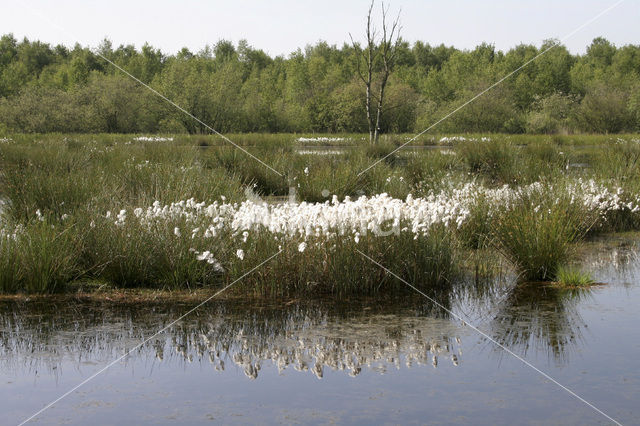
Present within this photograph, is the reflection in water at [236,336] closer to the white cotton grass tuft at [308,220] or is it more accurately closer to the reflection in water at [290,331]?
the reflection in water at [290,331]

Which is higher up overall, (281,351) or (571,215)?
(571,215)

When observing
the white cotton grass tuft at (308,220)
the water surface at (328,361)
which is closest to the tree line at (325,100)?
the white cotton grass tuft at (308,220)

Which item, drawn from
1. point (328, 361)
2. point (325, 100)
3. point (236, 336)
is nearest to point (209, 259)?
point (236, 336)

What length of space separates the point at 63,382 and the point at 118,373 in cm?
35

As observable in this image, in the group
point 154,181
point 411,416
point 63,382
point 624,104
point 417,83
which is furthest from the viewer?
point 417,83

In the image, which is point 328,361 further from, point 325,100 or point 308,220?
point 325,100

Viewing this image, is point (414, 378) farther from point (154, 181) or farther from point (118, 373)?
point (154, 181)

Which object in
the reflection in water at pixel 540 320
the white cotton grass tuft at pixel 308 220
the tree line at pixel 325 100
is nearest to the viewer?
the reflection in water at pixel 540 320

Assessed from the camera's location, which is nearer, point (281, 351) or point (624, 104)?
point (281, 351)

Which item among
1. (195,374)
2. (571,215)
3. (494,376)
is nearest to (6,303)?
(195,374)

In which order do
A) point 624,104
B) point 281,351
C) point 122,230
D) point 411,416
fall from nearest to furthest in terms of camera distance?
point 411,416 < point 281,351 < point 122,230 < point 624,104

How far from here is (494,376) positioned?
4.42 metres

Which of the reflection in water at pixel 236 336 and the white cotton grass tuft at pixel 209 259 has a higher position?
the white cotton grass tuft at pixel 209 259

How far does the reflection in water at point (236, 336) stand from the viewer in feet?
15.6
